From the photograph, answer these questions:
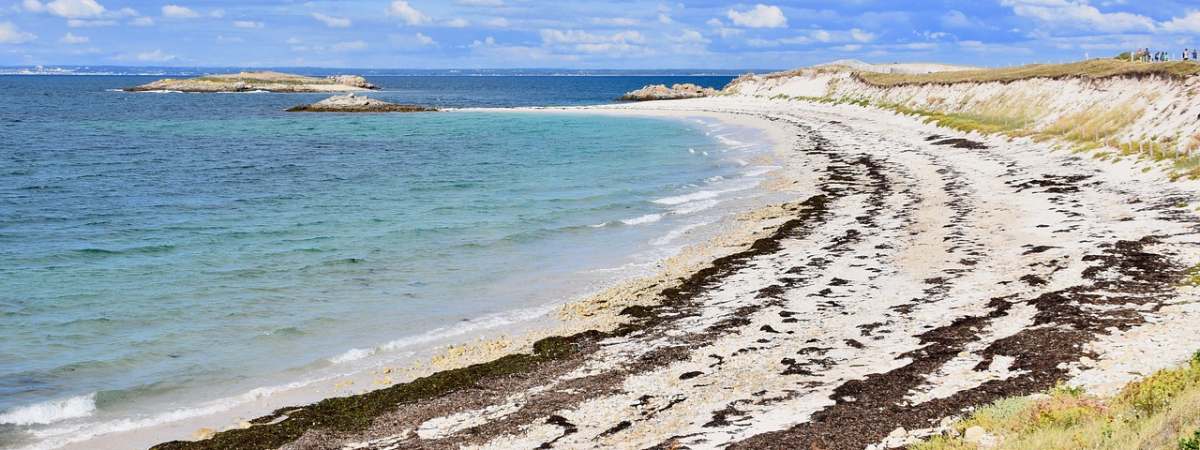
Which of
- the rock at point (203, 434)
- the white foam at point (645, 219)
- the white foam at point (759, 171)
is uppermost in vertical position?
the white foam at point (759, 171)

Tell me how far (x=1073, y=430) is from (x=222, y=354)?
14.0m

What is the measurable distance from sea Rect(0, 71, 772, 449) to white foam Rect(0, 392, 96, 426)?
31 mm

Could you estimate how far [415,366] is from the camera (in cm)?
1589

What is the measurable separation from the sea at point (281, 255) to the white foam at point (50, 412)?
0.10ft


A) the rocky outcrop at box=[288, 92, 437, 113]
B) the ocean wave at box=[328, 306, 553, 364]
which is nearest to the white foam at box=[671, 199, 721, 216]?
the ocean wave at box=[328, 306, 553, 364]

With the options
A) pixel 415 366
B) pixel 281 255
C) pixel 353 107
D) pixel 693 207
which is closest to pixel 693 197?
pixel 693 207

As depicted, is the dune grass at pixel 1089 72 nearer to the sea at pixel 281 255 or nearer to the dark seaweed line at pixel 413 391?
the sea at pixel 281 255

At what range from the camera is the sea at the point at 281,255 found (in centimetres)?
1566

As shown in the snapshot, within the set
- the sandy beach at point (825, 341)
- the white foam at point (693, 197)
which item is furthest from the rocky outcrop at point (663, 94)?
the sandy beach at point (825, 341)

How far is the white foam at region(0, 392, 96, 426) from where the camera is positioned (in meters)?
13.6

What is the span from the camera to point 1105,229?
73.5ft

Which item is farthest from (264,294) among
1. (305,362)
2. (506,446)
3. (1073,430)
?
(1073,430)

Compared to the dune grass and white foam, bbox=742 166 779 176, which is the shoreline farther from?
the dune grass

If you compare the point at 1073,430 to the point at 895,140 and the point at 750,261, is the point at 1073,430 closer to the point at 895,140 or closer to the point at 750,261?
the point at 750,261
